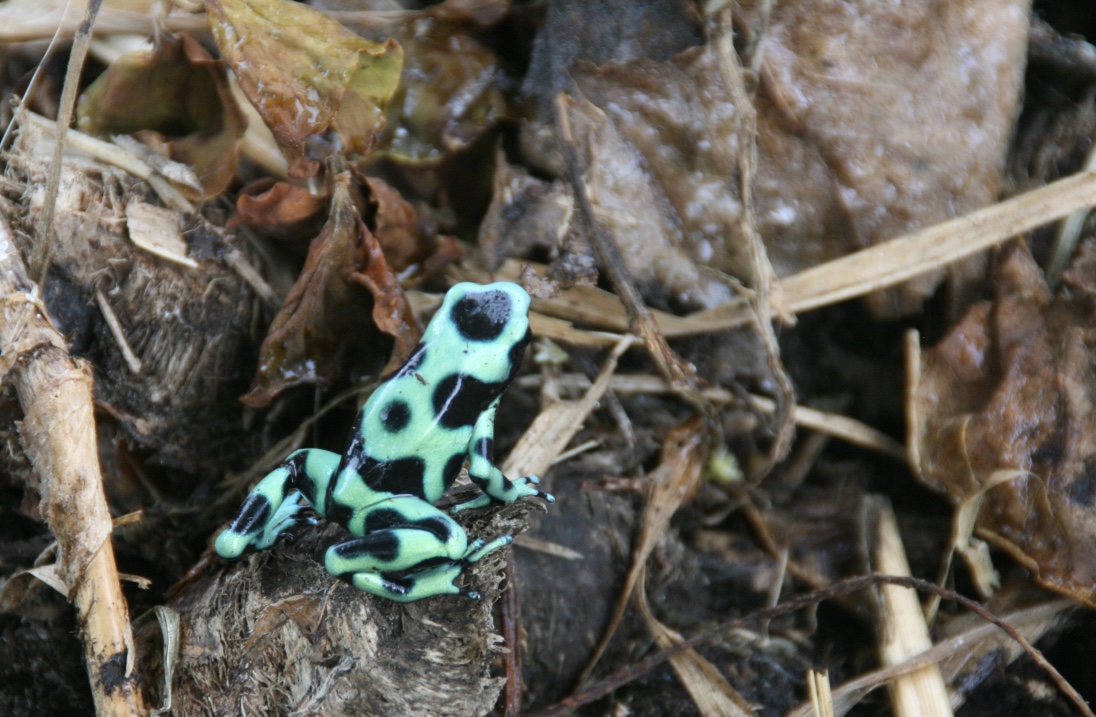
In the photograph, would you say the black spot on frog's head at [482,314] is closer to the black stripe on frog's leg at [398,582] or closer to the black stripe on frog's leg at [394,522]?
the black stripe on frog's leg at [394,522]

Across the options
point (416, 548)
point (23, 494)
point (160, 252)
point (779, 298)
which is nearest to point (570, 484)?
point (416, 548)

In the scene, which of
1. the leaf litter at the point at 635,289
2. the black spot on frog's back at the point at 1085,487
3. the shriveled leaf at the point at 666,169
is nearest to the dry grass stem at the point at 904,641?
the leaf litter at the point at 635,289

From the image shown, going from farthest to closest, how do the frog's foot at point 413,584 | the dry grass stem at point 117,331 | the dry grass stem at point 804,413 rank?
1. the dry grass stem at point 804,413
2. the dry grass stem at point 117,331
3. the frog's foot at point 413,584

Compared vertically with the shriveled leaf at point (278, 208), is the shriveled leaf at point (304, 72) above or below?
above

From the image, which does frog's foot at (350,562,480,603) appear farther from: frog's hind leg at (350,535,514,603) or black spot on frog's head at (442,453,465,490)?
black spot on frog's head at (442,453,465,490)

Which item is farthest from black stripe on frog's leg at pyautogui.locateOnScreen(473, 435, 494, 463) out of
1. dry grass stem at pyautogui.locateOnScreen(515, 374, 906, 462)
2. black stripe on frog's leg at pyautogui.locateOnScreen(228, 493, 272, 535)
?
black stripe on frog's leg at pyautogui.locateOnScreen(228, 493, 272, 535)

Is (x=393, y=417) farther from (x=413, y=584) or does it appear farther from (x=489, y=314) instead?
(x=413, y=584)
